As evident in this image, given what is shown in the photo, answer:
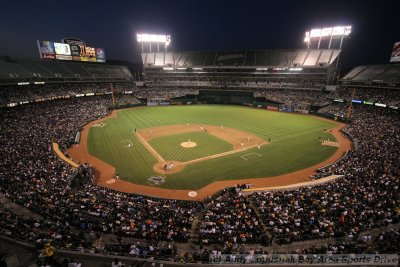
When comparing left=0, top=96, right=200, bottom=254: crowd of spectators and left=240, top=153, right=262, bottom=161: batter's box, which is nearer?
left=0, top=96, right=200, bottom=254: crowd of spectators

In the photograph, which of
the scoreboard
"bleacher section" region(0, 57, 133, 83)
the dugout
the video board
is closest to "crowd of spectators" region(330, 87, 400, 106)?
the video board

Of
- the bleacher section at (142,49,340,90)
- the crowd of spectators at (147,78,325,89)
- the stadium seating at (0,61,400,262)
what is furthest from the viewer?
the crowd of spectators at (147,78,325,89)

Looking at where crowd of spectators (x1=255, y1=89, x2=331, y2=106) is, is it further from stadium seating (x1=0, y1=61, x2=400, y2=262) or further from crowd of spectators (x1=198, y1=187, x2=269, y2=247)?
crowd of spectators (x1=198, y1=187, x2=269, y2=247)

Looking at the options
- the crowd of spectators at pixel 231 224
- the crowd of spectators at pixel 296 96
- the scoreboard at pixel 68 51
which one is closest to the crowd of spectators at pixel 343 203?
the crowd of spectators at pixel 231 224

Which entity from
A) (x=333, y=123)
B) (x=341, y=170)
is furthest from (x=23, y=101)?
(x=333, y=123)

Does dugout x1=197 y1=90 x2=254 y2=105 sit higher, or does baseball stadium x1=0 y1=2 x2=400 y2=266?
dugout x1=197 y1=90 x2=254 y2=105

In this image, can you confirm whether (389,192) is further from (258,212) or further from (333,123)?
(333,123)

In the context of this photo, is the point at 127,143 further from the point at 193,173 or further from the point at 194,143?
the point at 193,173
